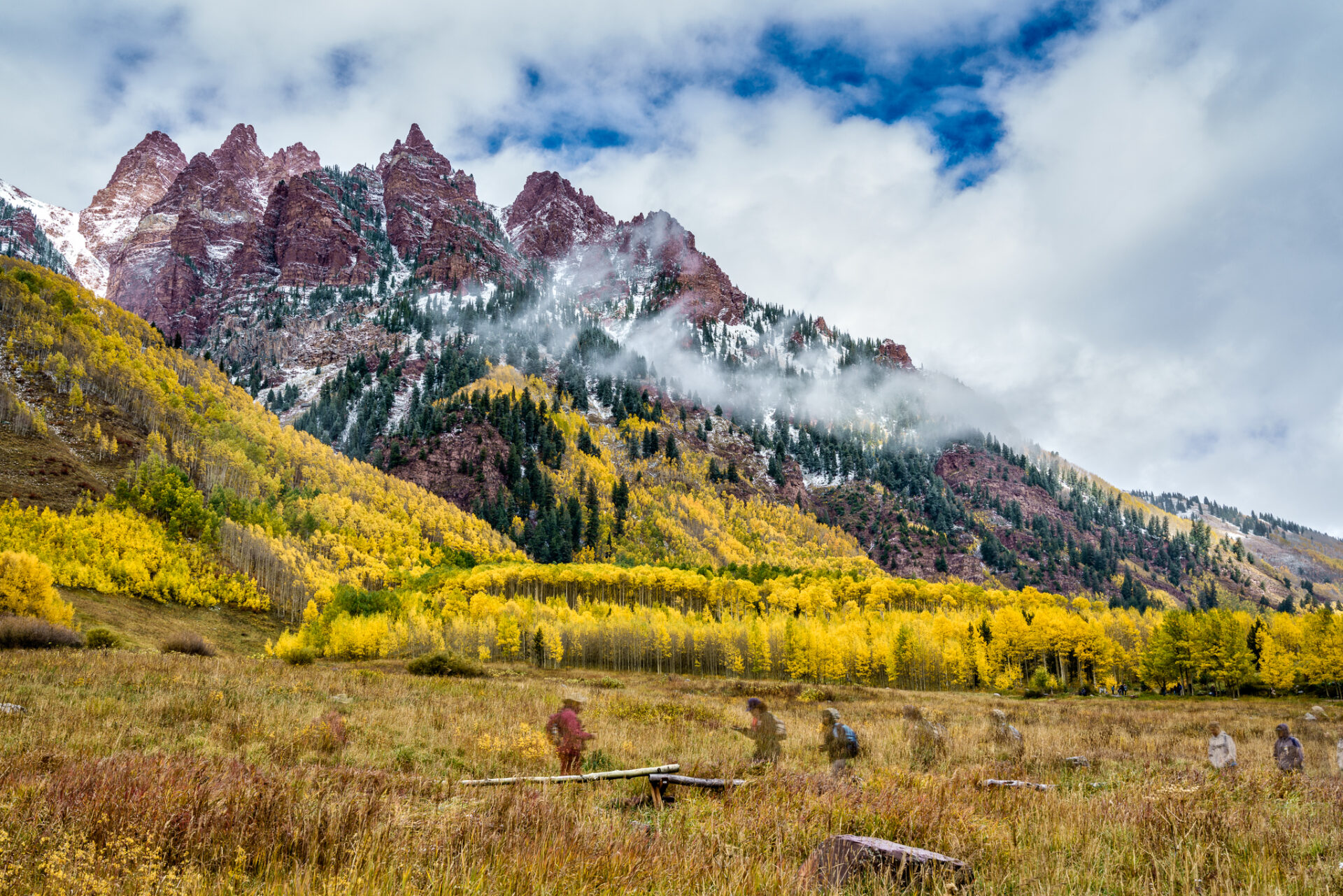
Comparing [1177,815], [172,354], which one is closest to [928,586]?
[1177,815]

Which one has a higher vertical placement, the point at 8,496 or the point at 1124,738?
the point at 8,496

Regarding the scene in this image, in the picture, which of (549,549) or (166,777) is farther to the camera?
(549,549)

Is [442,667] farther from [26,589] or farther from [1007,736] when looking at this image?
[1007,736]

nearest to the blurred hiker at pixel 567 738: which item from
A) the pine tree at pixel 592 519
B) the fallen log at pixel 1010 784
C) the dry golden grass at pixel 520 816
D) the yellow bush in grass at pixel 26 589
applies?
the dry golden grass at pixel 520 816

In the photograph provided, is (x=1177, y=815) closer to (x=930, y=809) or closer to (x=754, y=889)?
(x=930, y=809)

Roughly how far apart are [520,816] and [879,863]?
3126 millimetres

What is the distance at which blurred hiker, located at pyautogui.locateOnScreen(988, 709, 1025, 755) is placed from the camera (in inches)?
557

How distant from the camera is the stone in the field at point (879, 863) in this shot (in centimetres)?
462

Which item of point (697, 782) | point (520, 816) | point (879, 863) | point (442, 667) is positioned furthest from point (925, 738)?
point (442, 667)

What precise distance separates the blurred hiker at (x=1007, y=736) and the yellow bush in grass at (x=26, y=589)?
51321 millimetres

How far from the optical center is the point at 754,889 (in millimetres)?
4121

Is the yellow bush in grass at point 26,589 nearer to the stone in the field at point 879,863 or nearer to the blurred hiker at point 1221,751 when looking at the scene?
the stone in the field at point 879,863

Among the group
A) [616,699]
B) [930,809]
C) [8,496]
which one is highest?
[8,496]

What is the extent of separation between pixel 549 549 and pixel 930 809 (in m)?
127
